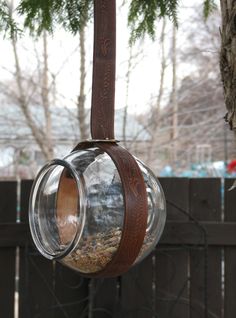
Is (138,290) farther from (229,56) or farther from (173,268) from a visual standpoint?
(229,56)

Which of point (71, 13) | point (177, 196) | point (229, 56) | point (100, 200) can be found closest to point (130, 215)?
point (100, 200)

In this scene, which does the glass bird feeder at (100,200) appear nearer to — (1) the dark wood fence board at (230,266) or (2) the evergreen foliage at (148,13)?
(2) the evergreen foliage at (148,13)

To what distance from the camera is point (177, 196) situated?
2.62 metres

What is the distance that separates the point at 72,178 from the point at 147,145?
18.6 feet

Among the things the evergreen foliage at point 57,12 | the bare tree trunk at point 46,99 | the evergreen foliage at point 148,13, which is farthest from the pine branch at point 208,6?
the bare tree trunk at point 46,99

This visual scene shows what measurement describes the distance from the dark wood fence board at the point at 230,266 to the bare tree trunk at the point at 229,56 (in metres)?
1.27

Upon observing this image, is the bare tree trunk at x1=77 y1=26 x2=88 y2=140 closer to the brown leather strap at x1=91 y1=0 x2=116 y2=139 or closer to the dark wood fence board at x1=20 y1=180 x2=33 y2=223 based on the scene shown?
the dark wood fence board at x1=20 y1=180 x2=33 y2=223

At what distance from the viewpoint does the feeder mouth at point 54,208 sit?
1.19m

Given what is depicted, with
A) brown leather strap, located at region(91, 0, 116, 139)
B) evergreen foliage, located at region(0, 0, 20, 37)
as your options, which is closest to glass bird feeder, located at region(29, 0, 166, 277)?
brown leather strap, located at region(91, 0, 116, 139)

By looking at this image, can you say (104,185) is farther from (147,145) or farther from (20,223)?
(147,145)

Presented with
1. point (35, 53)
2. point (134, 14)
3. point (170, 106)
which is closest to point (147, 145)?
point (170, 106)

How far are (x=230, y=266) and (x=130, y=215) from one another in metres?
1.61

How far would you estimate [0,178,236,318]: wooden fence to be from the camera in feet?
8.44

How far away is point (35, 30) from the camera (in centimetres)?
212
